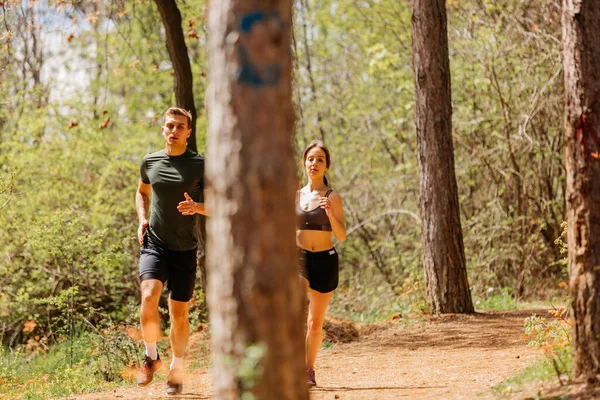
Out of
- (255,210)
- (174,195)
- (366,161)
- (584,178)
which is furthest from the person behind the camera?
(366,161)

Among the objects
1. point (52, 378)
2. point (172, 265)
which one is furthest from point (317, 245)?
point (52, 378)

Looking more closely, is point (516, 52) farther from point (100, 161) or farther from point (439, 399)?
point (439, 399)

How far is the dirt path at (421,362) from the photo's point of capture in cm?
661

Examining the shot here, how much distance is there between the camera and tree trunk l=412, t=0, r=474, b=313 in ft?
34.3

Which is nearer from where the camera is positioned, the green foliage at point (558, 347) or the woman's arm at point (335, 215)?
the green foliage at point (558, 347)

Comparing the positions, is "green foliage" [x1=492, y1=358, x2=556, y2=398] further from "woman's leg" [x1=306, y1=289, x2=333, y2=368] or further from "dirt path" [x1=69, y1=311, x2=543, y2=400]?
"woman's leg" [x1=306, y1=289, x2=333, y2=368]

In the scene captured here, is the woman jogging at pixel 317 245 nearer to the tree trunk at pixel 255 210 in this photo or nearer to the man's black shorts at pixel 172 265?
the man's black shorts at pixel 172 265

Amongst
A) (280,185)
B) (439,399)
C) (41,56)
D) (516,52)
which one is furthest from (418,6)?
(41,56)

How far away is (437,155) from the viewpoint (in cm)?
1048

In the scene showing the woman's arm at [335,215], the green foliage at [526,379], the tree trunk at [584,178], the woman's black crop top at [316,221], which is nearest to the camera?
the tree trunk at [584,178]

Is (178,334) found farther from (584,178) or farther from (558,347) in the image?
(584,178)

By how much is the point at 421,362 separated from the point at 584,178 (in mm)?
3698

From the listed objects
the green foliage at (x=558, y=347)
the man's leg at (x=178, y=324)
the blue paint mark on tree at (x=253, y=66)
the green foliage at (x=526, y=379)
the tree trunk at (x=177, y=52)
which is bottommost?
the green foliage at (x=526, y=379)

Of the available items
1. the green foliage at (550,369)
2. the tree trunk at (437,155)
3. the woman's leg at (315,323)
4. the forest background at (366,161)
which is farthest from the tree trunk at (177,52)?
the green foliage at (550,369)
